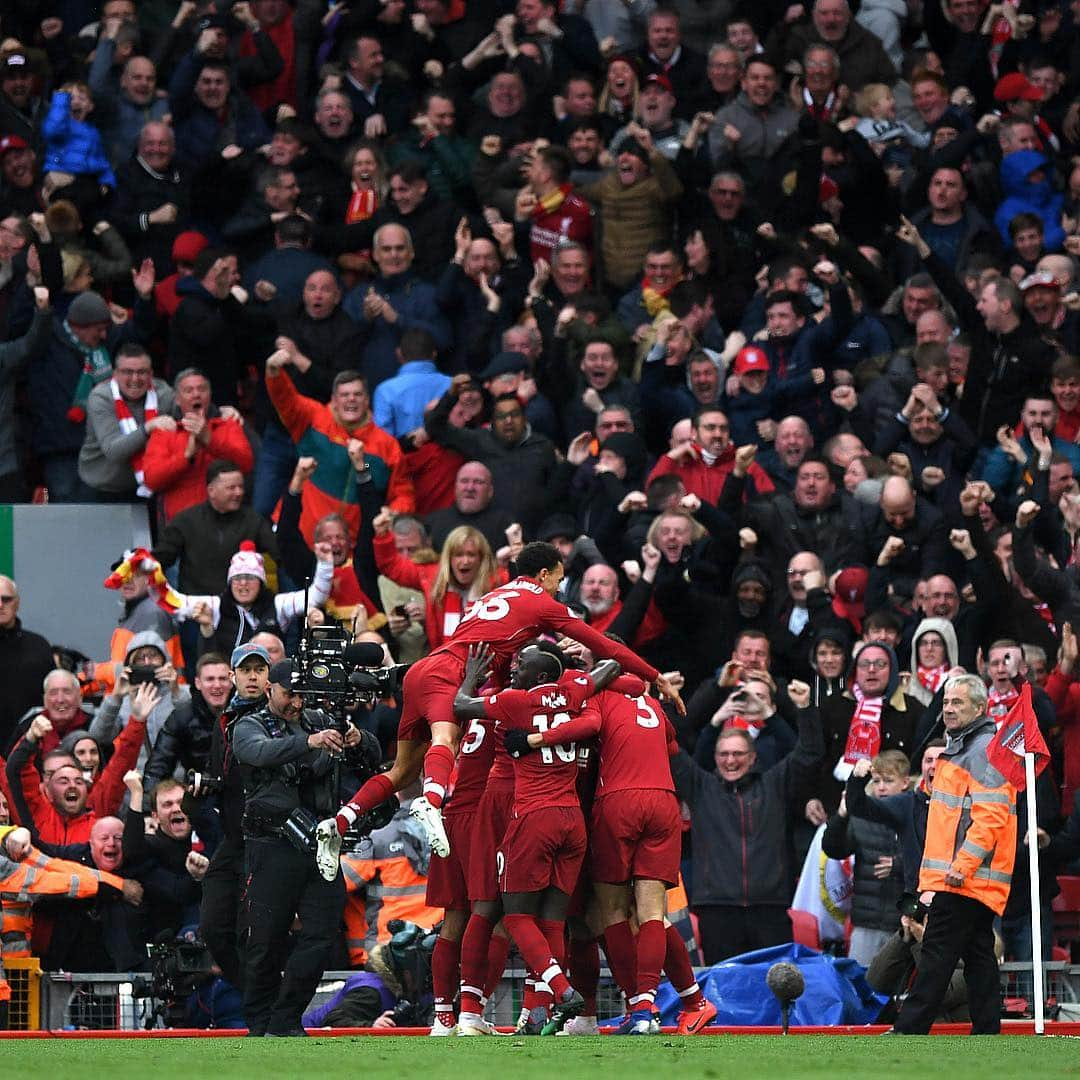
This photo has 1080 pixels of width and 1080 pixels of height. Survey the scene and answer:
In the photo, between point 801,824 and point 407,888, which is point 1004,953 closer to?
point 801,824

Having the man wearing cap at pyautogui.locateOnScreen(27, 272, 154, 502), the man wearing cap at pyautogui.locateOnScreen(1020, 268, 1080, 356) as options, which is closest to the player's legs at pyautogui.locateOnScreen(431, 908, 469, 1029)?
the man wearing cap at pyautogui.locateOnScreen(27, 272, 154, 502)

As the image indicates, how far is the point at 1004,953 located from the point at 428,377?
21.0 ft

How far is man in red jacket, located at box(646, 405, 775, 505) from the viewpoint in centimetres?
1808

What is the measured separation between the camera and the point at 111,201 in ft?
69.4

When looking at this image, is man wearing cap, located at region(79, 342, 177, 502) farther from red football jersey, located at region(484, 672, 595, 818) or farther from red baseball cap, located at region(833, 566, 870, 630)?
red football jersey, located at region(484, 672, 595, 818)

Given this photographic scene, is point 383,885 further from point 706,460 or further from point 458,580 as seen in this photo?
point 706,460

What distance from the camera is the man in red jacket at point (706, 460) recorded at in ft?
59.3

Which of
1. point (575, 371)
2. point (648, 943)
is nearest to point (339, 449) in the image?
point (575, 371)

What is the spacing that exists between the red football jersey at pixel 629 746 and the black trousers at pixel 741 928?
2360 mm

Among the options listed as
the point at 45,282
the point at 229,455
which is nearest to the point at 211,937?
the point at 229,455

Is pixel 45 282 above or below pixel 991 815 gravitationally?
above

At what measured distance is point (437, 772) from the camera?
13219 millimetres

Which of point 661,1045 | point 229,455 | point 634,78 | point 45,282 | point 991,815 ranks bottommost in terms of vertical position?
point 661,1045

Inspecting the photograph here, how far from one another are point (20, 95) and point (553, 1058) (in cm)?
1284
